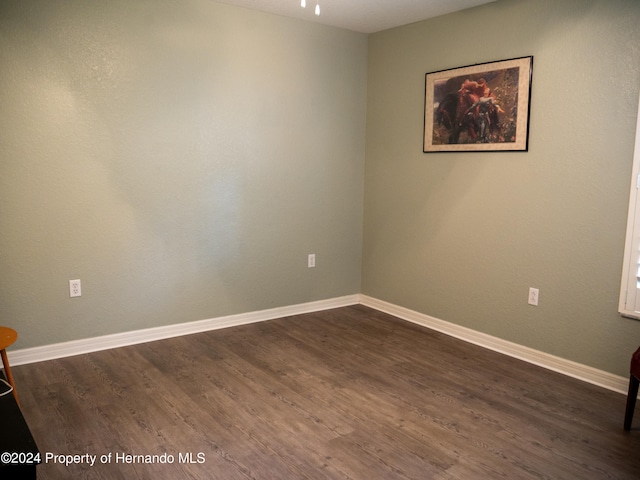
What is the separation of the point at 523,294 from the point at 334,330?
4.65 feet

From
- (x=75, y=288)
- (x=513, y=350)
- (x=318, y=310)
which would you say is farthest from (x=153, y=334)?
(x=513, y=350)

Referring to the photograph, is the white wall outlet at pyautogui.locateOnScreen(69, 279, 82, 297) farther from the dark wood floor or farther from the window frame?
the window frame

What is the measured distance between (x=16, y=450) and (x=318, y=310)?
301 centimetres

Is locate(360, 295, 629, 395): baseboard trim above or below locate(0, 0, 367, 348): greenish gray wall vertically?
below

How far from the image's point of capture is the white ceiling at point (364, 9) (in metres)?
3.51

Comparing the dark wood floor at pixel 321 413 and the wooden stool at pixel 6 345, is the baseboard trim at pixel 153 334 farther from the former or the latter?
the wooden stool at pixel 6 345

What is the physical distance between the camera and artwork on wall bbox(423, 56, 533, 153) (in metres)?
3.29

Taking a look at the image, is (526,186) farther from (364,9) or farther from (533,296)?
(364,9)

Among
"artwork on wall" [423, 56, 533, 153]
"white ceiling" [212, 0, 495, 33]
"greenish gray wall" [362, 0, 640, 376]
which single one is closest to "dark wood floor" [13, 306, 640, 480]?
"greenish gray wall" [362, 0, 640, 376]

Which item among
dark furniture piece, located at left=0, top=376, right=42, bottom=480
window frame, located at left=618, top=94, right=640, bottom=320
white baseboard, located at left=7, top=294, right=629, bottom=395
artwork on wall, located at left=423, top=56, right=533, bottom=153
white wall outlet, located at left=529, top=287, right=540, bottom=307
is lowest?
white baseboard, located at left=7, top=294, right=629, bottom=395

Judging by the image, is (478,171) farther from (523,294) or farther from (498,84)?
(523,294)

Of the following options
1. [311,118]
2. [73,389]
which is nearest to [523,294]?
[311,118]

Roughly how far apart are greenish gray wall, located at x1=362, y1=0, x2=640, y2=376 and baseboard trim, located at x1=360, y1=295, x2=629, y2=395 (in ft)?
0.16

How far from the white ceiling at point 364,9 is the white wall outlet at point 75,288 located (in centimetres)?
221
